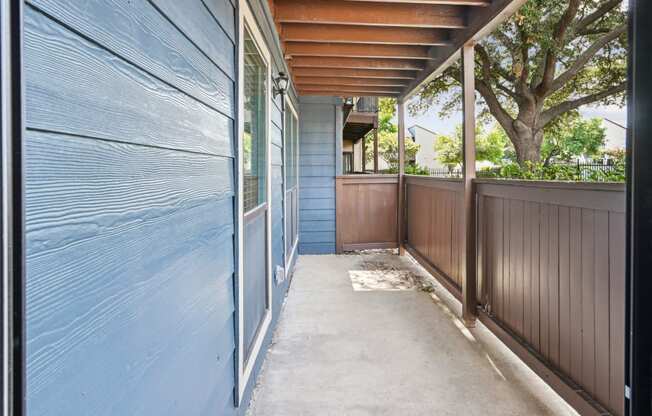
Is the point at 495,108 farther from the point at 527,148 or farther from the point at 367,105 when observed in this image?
the point at 367,105

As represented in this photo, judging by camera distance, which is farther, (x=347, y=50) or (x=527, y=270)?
(x=347, y=50)

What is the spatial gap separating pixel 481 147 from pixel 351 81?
73.4ft

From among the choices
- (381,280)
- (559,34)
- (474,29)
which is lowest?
(381,280)

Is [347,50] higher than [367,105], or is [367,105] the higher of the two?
[367,105]

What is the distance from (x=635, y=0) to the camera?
116 cm

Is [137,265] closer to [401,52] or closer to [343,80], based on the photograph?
[401,52]

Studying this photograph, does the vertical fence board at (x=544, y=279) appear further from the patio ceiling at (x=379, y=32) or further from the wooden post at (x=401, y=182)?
the wooden post at (x=401, y=182)

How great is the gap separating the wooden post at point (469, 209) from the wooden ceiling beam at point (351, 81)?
1.93 meters

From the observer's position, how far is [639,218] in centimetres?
114

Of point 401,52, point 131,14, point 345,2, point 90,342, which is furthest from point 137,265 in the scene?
point 401,52

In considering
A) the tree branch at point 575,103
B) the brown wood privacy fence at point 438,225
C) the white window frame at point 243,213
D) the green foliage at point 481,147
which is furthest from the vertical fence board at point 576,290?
the green foliage at point 481,147

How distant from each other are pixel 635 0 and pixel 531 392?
2.03 metres

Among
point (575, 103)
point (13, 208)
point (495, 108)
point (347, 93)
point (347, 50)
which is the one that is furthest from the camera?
point (495, 108)

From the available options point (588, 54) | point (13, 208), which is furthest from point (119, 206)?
point (588, 54)
